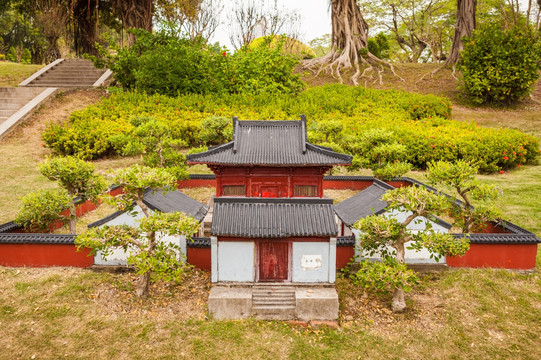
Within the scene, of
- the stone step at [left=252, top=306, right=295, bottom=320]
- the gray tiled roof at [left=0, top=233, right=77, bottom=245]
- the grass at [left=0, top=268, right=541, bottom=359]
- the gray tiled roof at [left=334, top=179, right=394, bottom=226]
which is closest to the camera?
the grass at [left=0, top=268, right=541, bottom=359]

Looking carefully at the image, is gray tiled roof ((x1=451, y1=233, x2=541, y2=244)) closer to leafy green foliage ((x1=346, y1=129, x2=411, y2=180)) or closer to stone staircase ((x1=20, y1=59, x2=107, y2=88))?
leafy green foliage ((x1=346, y1=129, x2=411, y2=180))

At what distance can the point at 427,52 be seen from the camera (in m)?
48.4

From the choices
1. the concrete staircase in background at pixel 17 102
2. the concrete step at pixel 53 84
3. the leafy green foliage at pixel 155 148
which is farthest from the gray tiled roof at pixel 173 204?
the concrete step at pixel 53 84

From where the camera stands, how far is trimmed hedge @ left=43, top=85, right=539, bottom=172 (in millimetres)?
18219

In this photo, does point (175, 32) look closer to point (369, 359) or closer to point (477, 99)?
point (477, 99)

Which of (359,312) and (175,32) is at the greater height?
(175,32)

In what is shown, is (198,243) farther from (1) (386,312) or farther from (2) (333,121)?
(2) (333,121)

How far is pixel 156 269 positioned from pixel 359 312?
15.5 feet

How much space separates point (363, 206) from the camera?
1127 cm

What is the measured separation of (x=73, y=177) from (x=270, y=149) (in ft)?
18.7

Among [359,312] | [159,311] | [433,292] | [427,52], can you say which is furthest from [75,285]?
[427,52]

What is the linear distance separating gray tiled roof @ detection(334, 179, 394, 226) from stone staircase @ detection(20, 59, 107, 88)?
72.3 ft

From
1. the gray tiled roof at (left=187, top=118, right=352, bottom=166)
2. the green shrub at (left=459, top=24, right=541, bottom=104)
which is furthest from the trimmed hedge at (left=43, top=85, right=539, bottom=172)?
the gray tiled roof at (left=187, top=118, right=352, bottom=166)

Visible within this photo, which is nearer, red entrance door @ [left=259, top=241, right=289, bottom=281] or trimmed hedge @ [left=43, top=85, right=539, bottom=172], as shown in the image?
red entrance door @ [left=259, top=241, right=289, bottom=281]
